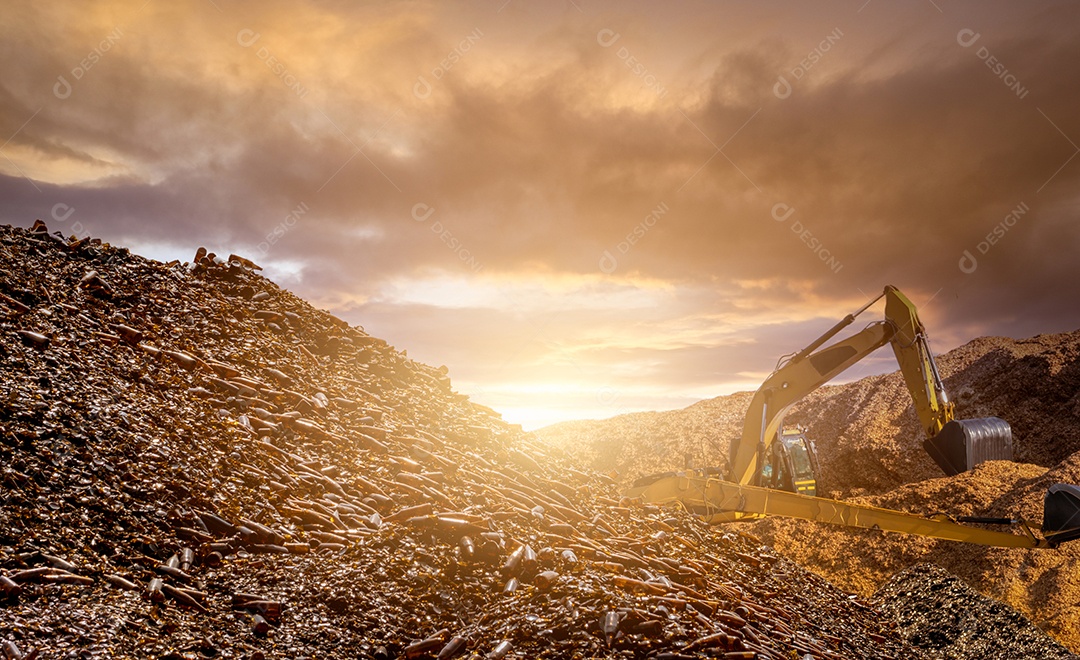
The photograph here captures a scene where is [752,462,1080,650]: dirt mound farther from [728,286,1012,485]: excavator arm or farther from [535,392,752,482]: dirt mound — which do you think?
[535,392,752,482]: dirt mound

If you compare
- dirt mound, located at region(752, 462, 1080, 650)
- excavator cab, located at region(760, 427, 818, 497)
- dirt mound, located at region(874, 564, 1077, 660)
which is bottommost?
dirt mound, located at region(874, 564, 1077, 660)

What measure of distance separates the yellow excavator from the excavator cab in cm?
2

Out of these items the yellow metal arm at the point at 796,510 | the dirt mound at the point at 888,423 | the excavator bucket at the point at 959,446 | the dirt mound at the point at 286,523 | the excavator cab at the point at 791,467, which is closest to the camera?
the dirt mound at the point at 286,523

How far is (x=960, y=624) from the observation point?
945 centimetres

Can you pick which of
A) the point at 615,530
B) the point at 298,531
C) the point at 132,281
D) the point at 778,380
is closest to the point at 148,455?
the point at 298,531

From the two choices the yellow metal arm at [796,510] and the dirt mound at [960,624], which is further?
the yellow metal arm at [796,510]

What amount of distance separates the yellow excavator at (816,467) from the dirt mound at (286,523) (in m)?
1.08

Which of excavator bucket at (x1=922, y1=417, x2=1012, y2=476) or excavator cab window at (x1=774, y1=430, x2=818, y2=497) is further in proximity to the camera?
excavator cab window at (x1=774, y1=430, x2=818, y2=497)

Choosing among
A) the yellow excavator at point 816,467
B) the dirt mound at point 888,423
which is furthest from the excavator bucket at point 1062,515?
the dirt mound at point 888,423

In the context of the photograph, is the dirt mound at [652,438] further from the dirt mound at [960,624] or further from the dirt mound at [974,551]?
the dirt mound at [960,624]

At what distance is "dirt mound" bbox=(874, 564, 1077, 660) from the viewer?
896 cm

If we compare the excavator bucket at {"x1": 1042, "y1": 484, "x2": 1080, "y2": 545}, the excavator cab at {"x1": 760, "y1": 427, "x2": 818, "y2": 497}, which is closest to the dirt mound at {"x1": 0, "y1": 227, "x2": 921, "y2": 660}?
the excavator bucket at {"x1": 1042, "y1": 484, "x2": 1080, "y2": 545}

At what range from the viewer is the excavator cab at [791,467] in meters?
13.0

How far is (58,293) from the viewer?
9594mm
